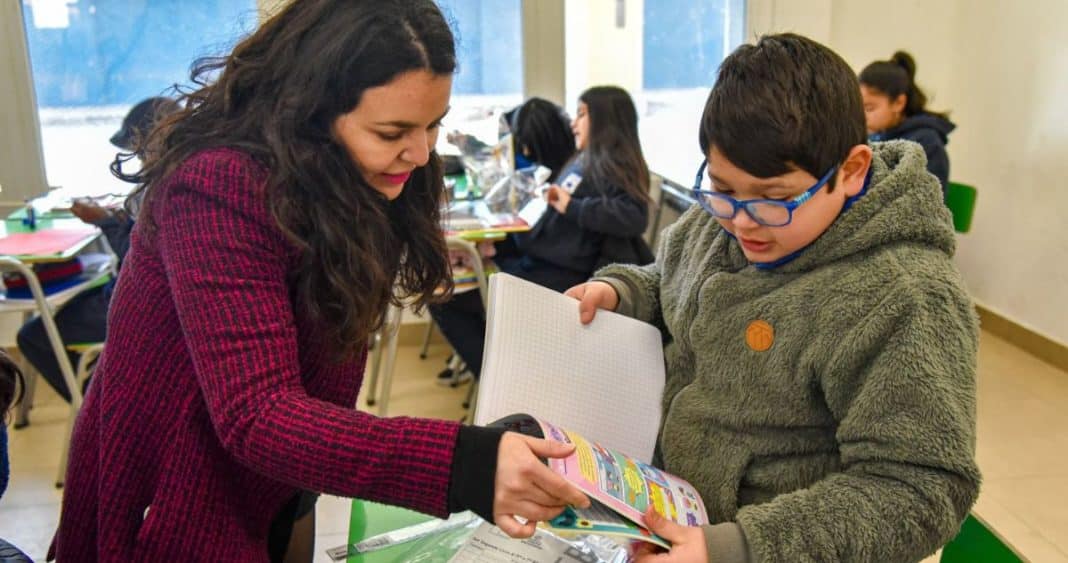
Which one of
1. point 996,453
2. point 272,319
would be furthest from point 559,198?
point 272,319

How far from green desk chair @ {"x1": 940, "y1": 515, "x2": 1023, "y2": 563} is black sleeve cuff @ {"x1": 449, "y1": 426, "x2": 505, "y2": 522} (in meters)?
0.54

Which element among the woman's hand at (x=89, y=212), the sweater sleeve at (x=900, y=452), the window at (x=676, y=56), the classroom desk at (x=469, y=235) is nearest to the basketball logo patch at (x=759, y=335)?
the sweater sleeve at (x=900, y=452)

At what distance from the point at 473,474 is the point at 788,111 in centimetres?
48

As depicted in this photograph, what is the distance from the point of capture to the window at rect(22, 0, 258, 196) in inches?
138

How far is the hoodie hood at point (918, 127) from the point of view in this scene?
10.7 ft

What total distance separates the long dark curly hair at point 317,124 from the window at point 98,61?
282cm

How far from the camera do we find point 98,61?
354 centimetres

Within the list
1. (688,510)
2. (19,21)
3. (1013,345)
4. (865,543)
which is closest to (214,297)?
(688,510)

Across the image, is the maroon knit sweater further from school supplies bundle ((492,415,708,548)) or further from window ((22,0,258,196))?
window ((22,0,258,196))

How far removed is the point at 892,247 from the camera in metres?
0.92

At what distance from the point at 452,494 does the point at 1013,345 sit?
3.50m

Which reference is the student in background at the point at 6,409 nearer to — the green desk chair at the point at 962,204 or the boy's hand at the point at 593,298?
the boy's hand at the point at 593,298

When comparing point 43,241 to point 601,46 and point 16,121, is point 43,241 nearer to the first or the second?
point 16,121

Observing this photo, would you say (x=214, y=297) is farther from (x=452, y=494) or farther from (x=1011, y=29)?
(x=1011, y=29)
